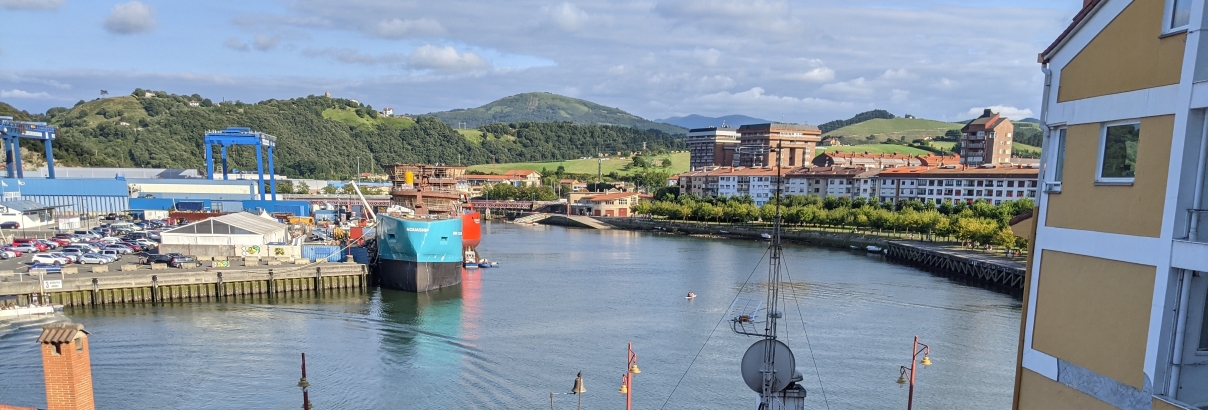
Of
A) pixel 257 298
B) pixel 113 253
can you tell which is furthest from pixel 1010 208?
pixel 113 253

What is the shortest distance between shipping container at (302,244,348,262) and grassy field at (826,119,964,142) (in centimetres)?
14728

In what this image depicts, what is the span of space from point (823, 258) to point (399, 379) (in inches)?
1172

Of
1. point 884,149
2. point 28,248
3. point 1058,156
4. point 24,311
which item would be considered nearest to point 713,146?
point 884,149

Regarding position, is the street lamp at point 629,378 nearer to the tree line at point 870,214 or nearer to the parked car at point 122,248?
the parked car at point 122,248

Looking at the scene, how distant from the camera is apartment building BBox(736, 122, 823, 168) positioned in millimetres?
89250

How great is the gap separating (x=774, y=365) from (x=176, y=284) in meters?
24.8

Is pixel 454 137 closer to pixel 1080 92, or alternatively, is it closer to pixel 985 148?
pixel 985 148

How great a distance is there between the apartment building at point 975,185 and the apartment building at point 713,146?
44226mm

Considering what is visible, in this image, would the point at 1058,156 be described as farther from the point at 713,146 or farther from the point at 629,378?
the point at 713,146

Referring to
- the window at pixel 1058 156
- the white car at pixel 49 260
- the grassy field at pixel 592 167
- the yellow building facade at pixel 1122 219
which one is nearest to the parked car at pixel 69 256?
the white car at pixel 49 260

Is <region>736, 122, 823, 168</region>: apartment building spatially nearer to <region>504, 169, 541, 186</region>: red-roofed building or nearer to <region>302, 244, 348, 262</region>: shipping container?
→ <region>504, 169, 541, 186</region>: red-roofed building

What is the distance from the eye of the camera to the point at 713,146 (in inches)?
4181

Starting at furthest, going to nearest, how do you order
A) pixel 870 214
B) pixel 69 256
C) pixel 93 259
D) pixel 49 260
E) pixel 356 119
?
pixel 356 119 → pixel 870 214 → pixel 93 259 → pixel 69 256 → pixel 49 260

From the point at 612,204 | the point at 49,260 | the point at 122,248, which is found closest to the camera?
the point at 49,260
